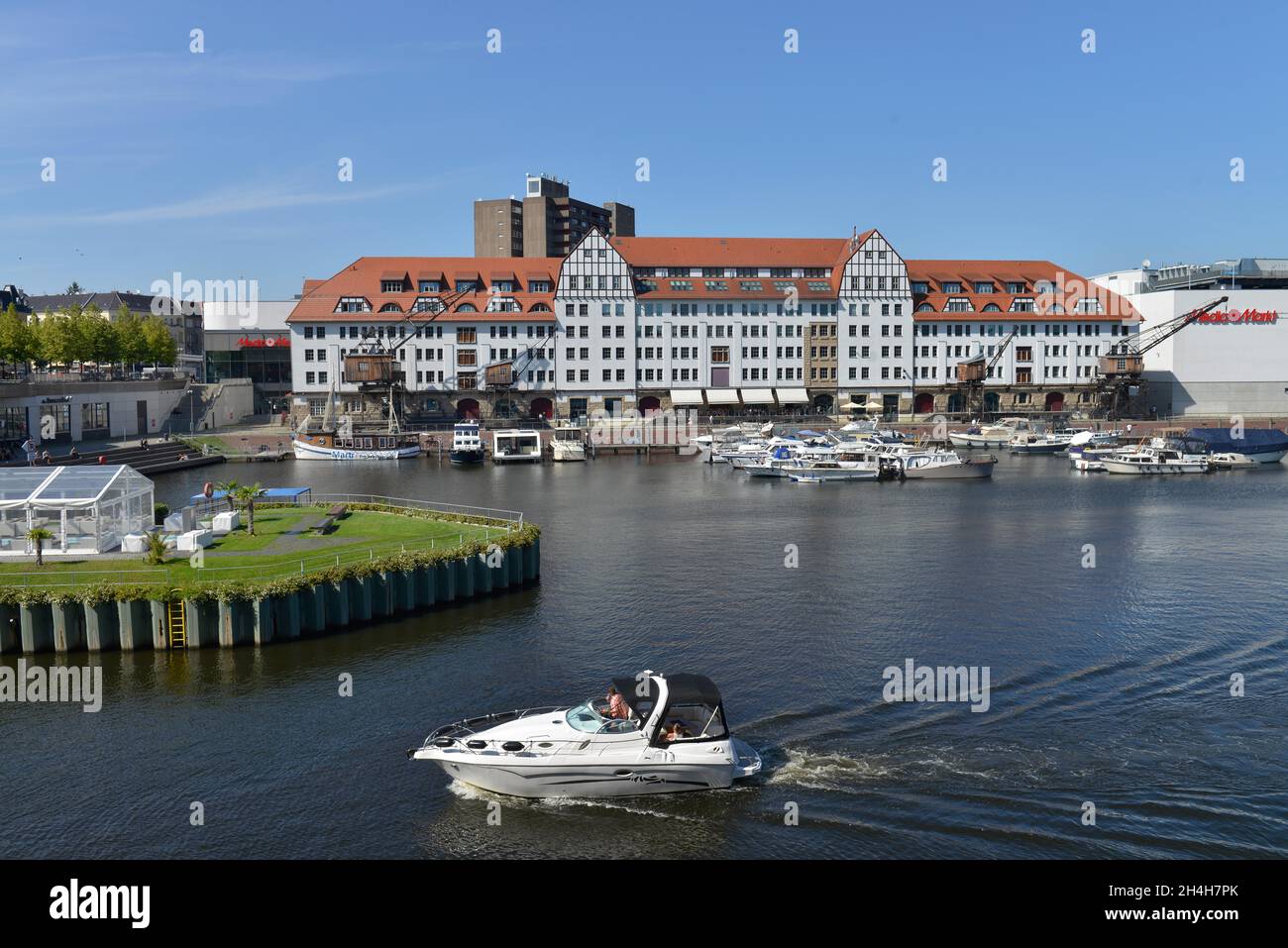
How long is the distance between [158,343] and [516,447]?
175 ft

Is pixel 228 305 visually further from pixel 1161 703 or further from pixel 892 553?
pixel 1161 703

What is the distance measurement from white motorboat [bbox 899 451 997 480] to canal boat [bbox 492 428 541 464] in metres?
42.6

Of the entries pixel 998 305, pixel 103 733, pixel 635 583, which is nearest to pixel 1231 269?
pixel 998 305

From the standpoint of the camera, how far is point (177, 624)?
43.5 m

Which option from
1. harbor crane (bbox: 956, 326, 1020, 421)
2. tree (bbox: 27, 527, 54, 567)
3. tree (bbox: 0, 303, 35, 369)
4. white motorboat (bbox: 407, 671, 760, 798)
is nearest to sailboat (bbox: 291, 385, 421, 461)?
tree (bbox: 0, 303, 35, 369)

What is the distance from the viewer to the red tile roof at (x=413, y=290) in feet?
478

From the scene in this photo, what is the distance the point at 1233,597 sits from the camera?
53.3 meters

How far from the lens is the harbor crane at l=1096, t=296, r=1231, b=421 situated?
155 meters

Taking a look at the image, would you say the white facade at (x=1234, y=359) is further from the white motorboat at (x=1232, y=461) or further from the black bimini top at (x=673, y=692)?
the black bimini top at (x=673, y=692)

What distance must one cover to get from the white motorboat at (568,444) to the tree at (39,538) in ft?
269

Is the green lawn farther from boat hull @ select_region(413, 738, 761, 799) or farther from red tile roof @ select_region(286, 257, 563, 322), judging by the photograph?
red tile roof @ select_region(286, 257, 563, 322)
